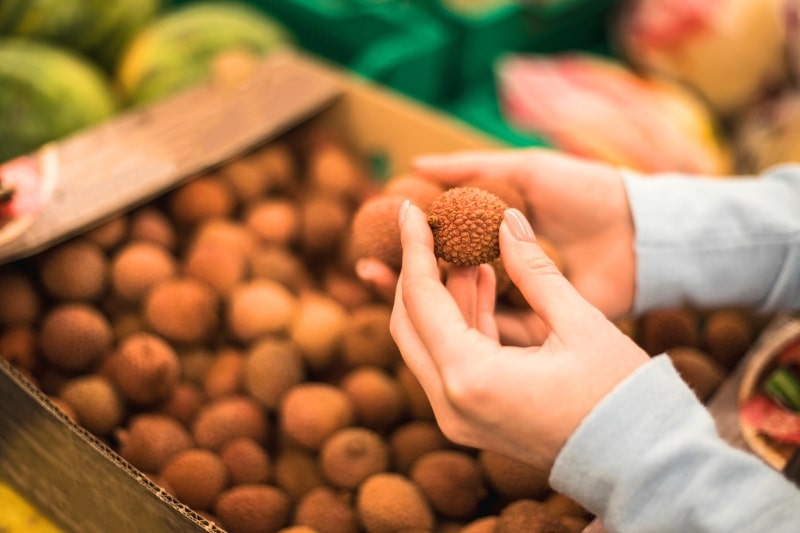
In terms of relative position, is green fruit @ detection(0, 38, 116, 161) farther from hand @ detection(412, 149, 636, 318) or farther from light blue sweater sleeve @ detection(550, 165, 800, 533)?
light blue sweater sleeve @ detection(550, 165, 800, 533)

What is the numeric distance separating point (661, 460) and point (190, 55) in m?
1.03

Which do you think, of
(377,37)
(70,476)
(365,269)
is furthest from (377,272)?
(377,37)

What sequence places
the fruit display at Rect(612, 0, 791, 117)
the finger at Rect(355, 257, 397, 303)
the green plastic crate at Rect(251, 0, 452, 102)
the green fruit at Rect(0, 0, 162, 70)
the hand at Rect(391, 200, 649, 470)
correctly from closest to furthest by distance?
the hand at Rect(391, 200, 649, 470), the finger at Rect(355, 257, 397, 303), the green fruit at Rect(0, 0, 162, 70), the green plastic crate at Rect(251, 0, 452, 102), the fruit display at Rect(612, 0, 791, 117)

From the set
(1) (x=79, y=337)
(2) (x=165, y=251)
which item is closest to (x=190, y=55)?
(2) (x=165, y=251)

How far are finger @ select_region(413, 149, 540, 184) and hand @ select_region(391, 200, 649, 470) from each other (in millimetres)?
224

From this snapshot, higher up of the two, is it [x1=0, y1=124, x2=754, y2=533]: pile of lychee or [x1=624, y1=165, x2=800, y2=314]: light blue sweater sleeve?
[x1=624, y1=165, x2=800, y2=314]: light blue sweater sleeve

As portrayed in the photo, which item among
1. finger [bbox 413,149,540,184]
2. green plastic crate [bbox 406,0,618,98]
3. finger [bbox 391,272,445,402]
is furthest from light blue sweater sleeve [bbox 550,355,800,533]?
green plastic crate [bbox 406,0,618,98]

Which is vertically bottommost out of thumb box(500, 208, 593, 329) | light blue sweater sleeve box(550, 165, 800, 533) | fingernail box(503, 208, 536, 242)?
light blue sweater sleeve box(550, 165, 800, 533)

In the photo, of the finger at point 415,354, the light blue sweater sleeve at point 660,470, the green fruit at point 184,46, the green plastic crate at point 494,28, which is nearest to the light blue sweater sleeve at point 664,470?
the light blue sweater sleeve at point 660,470

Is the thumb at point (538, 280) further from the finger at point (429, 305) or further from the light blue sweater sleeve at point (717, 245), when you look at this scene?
the light blue sweater sleeve at point (717, 245)

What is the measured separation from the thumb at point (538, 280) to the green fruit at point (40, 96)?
0.78 m

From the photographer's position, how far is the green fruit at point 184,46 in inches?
48.1

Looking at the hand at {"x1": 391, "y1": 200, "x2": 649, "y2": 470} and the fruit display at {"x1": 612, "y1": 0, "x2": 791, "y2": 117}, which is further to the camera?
the fruit display at {"x1": 612, "y1": 0, "x2": 791, "y2": 117}

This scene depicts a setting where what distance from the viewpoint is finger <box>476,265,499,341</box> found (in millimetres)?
611
